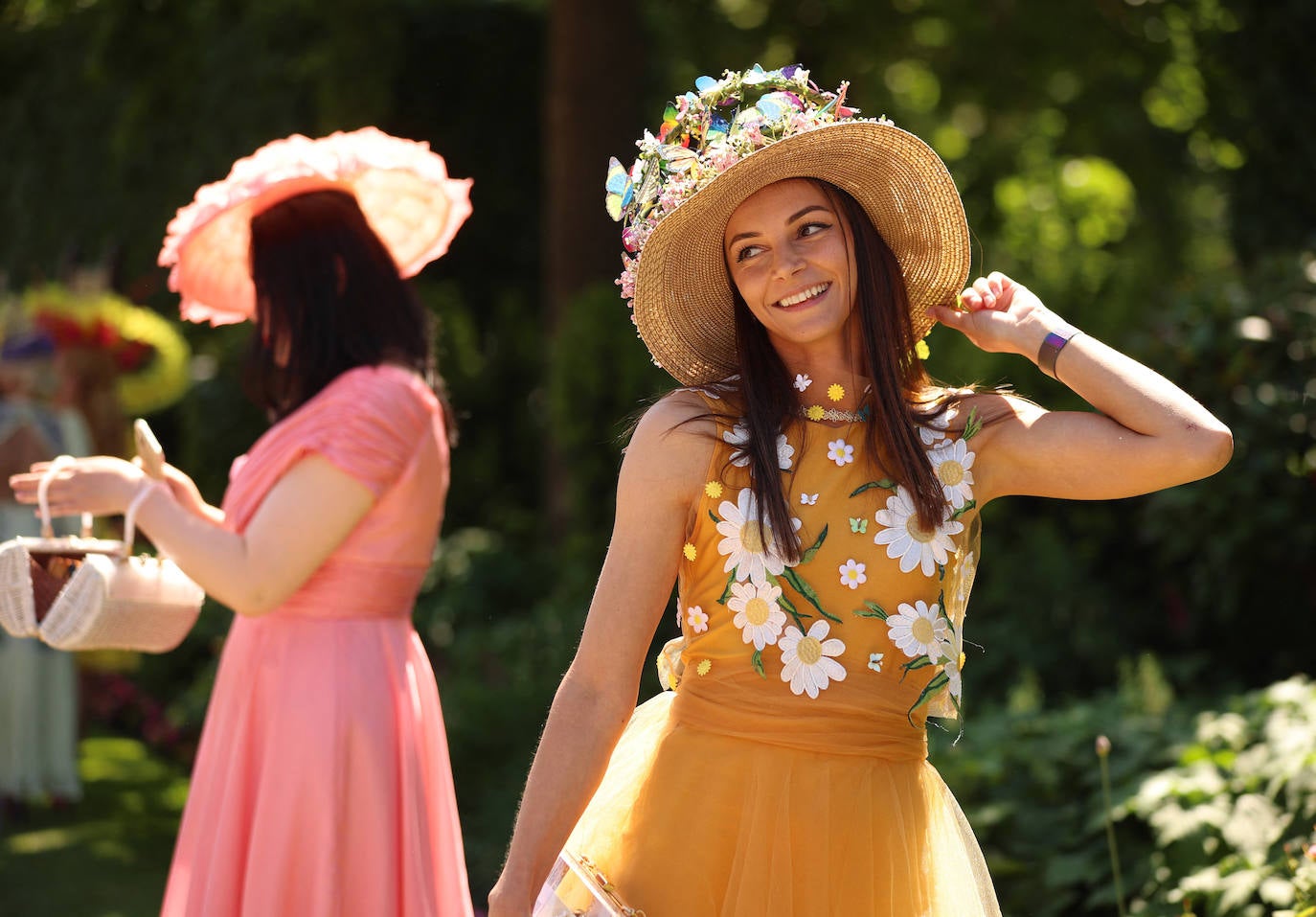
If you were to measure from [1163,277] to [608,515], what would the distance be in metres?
4.19

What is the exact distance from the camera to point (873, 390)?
2537mm

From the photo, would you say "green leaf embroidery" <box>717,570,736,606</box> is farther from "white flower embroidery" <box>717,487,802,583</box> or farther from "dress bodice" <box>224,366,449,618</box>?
"dress bodice" <box>224,366,449,618</box>

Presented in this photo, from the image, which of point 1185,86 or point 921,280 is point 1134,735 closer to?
point 921,280

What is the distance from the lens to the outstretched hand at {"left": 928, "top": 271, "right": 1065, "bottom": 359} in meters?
2.54

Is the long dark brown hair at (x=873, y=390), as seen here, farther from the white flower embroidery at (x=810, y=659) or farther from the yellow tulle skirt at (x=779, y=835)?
the yellow tulle skirt at (x=779, y=835)

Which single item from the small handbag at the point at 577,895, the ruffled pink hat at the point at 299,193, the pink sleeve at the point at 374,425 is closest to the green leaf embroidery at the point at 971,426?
the small handbag at the point at 577,895

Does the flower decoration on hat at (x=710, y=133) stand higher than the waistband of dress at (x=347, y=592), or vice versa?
the flower decoration on hat at (x=710, y=133)

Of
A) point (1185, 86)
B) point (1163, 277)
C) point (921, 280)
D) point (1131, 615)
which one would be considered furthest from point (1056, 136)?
point (921, 280)

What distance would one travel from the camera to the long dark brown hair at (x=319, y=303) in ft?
10.5

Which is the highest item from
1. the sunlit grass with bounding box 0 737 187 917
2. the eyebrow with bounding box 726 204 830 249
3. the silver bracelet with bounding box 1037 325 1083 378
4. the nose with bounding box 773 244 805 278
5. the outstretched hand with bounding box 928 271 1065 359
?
the eyebrow with bounding box 726 204 830 249

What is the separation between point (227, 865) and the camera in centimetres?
296

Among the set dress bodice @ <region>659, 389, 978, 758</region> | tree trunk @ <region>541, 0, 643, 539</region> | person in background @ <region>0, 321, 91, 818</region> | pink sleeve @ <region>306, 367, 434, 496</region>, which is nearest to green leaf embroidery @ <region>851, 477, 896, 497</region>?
dress bodice @ <region>659, 389, 978, 758</region>

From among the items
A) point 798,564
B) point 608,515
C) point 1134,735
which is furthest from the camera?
point 608,515

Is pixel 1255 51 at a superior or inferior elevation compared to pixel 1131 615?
superior
